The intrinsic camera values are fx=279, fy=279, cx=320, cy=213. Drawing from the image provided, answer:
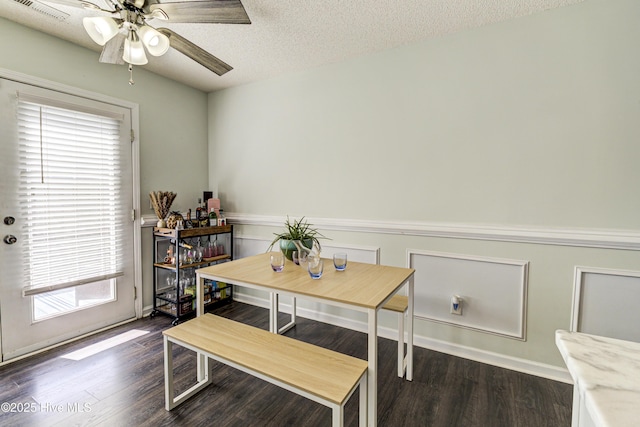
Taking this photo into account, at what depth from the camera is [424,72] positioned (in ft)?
7.78

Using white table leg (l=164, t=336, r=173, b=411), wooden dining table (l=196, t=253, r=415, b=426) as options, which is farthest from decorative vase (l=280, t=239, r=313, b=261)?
white table leg (l=164, t=336, r=173, b=411)

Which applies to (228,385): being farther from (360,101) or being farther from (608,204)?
(608,204)

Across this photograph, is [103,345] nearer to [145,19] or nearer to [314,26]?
[145,19]

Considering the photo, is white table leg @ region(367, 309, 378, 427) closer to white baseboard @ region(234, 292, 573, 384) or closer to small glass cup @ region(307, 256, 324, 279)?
small glass cup @ region(307, 256, 324, 279)

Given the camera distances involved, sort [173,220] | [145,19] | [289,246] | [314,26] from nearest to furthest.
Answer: [145,19] → [289,246] → [314,26] → [173,220]

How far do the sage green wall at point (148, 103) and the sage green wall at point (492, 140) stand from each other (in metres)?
1.21

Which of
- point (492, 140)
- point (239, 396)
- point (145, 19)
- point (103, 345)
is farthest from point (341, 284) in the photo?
point (103, 345)

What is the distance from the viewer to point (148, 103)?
299 centimetres

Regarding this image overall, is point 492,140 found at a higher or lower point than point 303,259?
higher

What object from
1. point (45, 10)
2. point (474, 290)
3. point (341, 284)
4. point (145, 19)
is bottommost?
point (474, 290)

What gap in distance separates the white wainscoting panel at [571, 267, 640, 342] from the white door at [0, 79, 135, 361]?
12.7 ft

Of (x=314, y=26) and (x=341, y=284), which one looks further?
(x=314, y=26)

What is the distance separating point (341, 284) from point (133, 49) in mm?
1976

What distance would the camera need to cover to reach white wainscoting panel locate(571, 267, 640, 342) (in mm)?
Result: 1799
